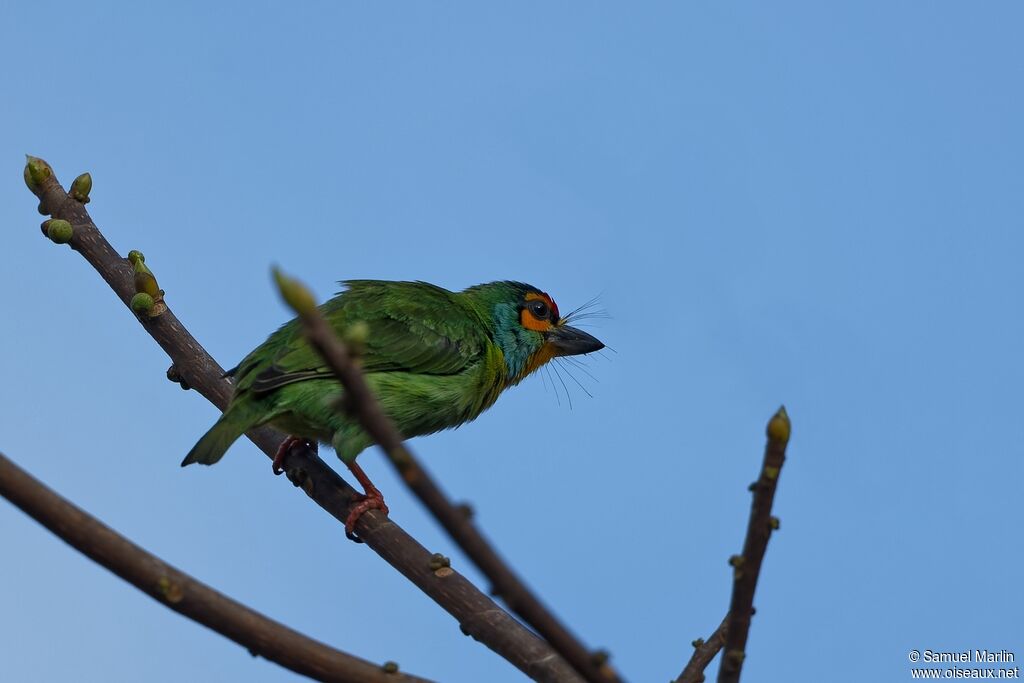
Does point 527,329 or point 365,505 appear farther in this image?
point 527,329

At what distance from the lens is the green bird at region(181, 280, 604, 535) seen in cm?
466

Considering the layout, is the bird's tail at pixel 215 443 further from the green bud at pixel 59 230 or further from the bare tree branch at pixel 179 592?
the bare tree branch at pixel 179 592

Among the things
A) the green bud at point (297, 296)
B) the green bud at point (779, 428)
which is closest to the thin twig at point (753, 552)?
the green bud at point (779, 428)

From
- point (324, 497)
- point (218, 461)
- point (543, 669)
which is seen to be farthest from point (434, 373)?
point (543, 669)

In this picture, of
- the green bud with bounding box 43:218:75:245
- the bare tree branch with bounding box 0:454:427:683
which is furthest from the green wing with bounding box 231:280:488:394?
the bare tree branch with bounding box 0:454:427:683

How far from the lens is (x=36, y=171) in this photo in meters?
4.84

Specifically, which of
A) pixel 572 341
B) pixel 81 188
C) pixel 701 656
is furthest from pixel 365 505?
pixel 572 341

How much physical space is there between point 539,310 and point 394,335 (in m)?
1.27

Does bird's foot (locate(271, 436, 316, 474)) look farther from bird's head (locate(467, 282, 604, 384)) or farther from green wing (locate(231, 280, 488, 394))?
bird's head (locate(467, 282, 604, 384))

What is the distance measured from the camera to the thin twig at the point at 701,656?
3.30 m

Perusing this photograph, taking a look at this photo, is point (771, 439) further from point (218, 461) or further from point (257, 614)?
point (218, 461)

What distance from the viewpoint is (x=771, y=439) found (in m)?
2.03

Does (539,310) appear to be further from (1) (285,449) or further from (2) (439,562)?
(2) (439,562)

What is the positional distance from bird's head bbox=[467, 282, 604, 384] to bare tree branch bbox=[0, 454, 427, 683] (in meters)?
3.73
